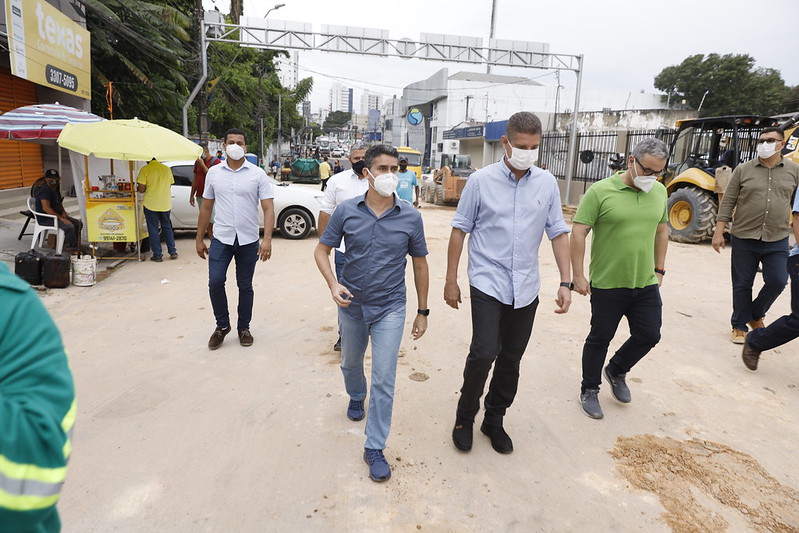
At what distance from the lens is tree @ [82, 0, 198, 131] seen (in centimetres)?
1638

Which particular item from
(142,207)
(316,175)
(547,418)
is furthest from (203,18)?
(547,418)

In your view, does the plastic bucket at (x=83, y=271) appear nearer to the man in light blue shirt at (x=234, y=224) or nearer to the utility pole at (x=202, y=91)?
the man in light blue shirt at (x=234, y=224)

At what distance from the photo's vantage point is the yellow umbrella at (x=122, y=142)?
703 cm

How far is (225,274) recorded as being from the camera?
16.1 feet

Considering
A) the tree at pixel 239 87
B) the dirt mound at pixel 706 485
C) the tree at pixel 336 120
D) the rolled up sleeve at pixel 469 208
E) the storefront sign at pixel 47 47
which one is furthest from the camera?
the tree at pixel 336 120

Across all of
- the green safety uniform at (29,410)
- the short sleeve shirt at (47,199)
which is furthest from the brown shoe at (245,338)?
the short sleeve shirt at (47,199)

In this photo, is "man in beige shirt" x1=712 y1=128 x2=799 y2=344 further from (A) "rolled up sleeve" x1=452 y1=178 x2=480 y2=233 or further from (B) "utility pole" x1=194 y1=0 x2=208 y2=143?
(B) "utility pole" x1=194 y1=0 x2=208 y2=143

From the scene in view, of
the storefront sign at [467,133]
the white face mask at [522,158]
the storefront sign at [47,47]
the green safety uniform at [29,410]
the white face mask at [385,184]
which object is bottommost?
the green safety uniform at [29,410]

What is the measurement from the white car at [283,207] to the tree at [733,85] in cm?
4589

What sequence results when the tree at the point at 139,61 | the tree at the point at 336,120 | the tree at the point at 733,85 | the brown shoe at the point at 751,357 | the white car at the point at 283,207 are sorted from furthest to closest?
the tree at the point at 336,120 → the tree at the point at 733,85 → the tree at the point at 139,61 → the white car at the point at 283,207 → the brown shoe at the point at 751,357

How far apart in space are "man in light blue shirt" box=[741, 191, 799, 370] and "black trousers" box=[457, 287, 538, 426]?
8.10ft

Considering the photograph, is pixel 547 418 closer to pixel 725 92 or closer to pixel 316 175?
pixel 316 175

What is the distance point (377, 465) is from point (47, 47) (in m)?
12.7

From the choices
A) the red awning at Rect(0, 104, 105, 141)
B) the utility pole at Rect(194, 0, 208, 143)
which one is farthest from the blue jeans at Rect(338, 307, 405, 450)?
the utility pole at Rect(194, 0, 208, 143)
